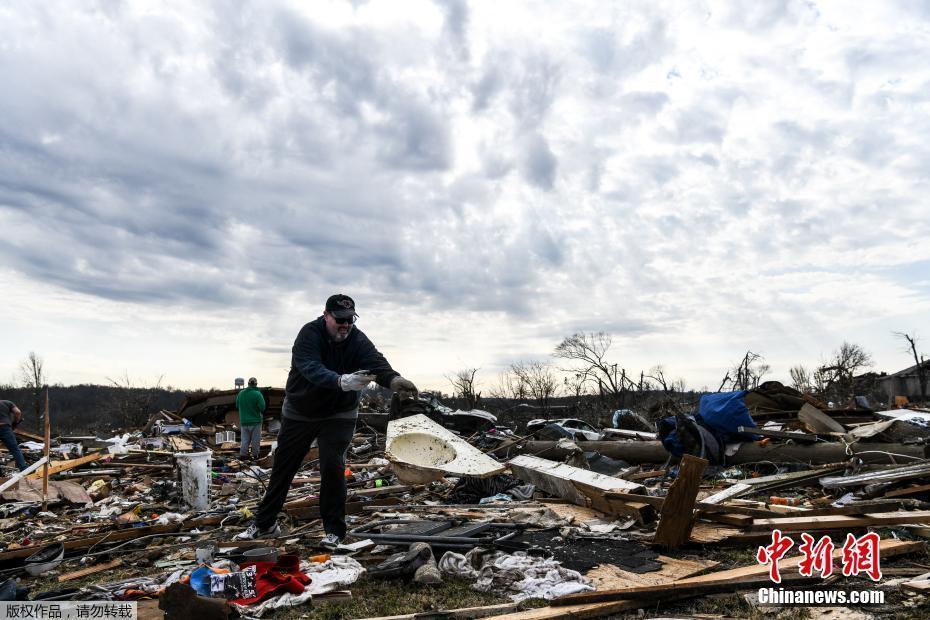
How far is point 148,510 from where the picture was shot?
837 centimetres

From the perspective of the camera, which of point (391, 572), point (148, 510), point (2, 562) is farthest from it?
point (148, 510)

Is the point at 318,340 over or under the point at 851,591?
over

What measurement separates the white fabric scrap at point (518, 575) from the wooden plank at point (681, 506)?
0.96 meters

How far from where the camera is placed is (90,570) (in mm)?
5152

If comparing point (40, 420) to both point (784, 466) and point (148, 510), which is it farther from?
point (784, 466)

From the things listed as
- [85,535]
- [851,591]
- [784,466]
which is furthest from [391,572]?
[784,466]

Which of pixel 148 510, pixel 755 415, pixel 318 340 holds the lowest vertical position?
pixel 148 510

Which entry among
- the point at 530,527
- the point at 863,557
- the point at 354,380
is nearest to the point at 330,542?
the point at 354,380

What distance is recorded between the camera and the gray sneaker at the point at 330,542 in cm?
516

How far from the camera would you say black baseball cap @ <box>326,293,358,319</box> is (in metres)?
5.44

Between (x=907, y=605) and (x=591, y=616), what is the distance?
179 centimetres

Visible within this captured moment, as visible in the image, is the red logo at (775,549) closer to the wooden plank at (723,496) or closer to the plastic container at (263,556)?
the wooden plank at (723,496)

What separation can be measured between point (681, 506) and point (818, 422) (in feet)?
24.6

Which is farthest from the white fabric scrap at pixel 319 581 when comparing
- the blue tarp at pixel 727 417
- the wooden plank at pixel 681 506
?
the blue tarp at pixel 727 417
